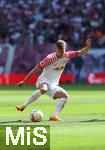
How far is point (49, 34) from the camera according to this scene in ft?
133

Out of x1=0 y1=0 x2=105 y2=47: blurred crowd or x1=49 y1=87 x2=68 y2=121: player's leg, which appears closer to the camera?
x1=49 y1=87 x2=68 y2=121: player's leg

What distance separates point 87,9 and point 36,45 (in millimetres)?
4255

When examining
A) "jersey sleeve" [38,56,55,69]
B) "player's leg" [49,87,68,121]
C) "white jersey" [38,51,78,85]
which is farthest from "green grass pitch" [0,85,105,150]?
"jersey sleeve" [38,56,55,69]

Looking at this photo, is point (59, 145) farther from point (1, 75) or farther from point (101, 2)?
point (101, 2)

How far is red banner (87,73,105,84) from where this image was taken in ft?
127

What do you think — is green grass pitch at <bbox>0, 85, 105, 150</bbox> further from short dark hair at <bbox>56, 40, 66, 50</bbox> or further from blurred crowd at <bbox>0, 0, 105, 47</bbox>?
blurred crowd at <bbox>0, 0, 105, 47</bbox>

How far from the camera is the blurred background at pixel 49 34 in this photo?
3872cm

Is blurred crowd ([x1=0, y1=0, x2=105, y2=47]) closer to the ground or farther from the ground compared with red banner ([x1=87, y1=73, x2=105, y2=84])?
farther from the ground

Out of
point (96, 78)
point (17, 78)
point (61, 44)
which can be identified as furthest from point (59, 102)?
point (96, 78)

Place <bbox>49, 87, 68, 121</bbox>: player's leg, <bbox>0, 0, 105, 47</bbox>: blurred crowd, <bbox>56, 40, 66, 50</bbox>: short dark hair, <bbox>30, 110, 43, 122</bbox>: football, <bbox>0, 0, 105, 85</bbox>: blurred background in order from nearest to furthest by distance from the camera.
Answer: <bbox>30, 110, 43, 122</bbox>: football
<bbox>56, 40, 66, 50</bbox>: short dark hair
<bbox>49, 87, 68, 121</bbox>: player's leg
<bbox>0, 0, 105, 85</bbox>: blurred background
<bbox>0, 0, 105, 47</bbox>: blurred crowd

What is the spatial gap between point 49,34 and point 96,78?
3779 mm

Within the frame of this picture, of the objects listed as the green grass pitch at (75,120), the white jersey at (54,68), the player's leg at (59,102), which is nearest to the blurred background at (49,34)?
the green grass pitch at (75,120)

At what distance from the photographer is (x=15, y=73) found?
39000 millimetres

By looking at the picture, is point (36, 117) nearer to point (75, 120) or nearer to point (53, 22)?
point (75, 120)
